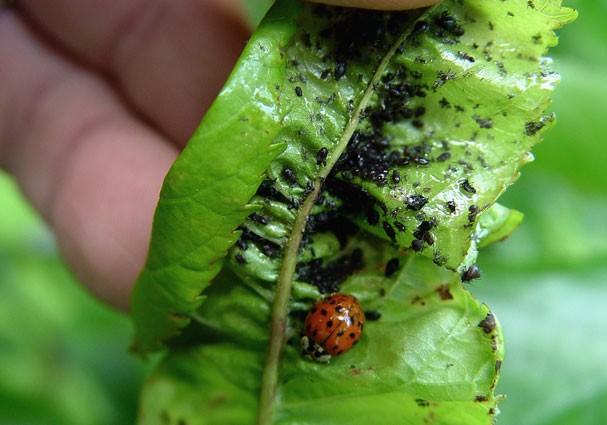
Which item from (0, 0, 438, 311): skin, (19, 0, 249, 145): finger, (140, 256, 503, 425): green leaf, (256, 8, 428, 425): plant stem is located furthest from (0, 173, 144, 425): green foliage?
(256, 8, 428, 425): plant stem

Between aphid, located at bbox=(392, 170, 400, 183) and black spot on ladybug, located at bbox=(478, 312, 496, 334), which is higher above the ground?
aphid, located at bbox=(392, 170, 400, 183)

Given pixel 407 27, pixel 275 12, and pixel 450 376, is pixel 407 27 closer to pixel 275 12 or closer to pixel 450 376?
pixel 275 12

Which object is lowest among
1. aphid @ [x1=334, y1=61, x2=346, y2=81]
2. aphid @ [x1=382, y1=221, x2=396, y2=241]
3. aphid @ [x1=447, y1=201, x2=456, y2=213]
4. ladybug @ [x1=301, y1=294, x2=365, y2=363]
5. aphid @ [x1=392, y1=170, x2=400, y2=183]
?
ladybug @ [x1=301, y1=294, x2=365, y2=363]

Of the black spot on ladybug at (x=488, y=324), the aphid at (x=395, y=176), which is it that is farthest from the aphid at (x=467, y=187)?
the black spot on ladybug at (x=488, y=324)

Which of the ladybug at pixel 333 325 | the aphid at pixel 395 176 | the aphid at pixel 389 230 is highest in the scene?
the aphid at pixel 395 176

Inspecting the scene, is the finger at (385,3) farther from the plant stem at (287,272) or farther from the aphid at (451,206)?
the aphid at (451,206)

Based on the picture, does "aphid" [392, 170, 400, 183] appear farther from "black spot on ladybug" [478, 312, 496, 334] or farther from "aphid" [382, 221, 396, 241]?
"black spot on ladybug" [478, 312, 496, 334]

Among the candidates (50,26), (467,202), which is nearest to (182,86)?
(50,26)
